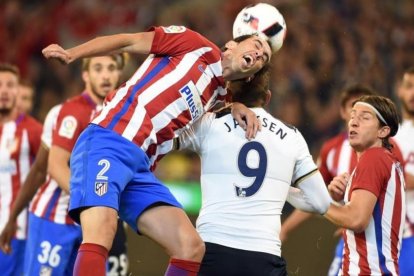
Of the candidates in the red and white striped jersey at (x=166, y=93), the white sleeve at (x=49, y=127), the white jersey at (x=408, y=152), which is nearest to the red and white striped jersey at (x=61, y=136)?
the white sleeve at (x=49, y=127)

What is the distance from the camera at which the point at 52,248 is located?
6527 mm

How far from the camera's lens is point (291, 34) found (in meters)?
12.5

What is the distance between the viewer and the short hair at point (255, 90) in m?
4.91

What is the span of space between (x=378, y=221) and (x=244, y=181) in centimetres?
85

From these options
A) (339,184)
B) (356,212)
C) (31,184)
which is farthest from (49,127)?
(356,212)

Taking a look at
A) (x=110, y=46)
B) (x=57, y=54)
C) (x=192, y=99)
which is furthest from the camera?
(x=192, y=99)

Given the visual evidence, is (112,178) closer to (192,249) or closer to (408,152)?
(192,249)

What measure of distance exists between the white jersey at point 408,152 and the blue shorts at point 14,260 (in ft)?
9.49

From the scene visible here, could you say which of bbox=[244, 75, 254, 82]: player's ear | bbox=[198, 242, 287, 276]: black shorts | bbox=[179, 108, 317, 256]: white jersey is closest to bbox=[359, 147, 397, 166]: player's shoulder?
bbox=[179, 108, 317, 256]: white jersey

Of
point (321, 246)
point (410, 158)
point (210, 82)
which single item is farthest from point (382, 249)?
point (321, 246)

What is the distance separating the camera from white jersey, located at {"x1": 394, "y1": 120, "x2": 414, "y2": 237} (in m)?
6.91

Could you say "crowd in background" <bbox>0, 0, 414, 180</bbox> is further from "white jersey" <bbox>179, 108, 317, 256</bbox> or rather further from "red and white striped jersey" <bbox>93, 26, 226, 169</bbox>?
"white jersey" <bbox>179, 108, 317, 256</bbox>

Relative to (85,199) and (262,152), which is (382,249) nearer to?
(262,152)

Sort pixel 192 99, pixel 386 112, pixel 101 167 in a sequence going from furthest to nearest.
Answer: pixel 386 112, pixel 192 99, pixel 101 167
